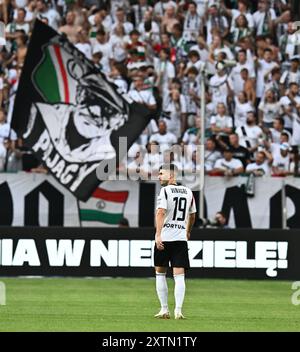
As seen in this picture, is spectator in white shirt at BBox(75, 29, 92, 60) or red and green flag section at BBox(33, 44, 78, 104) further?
spectator in white shirt at BBox(75, 29, 92, 60)

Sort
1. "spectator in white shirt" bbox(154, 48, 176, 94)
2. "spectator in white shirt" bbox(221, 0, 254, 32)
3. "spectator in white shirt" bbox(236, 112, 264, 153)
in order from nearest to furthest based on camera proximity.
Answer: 1. "spectator in white shirt" bbox(236, 112, 264, 153)
2. "spectator in white shirt" bbox(154, 48, 176, 94)
3. "spectator in white shirt" bbox(221, 0, 254, 32)

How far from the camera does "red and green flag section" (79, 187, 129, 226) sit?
26.5 metres

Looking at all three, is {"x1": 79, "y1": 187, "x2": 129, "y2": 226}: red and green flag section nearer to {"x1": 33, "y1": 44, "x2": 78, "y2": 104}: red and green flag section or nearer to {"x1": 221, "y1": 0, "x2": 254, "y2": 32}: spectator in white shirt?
{"x1": 33, "y1": 44, "x2": 78, "y2": 104}: red and green flag section

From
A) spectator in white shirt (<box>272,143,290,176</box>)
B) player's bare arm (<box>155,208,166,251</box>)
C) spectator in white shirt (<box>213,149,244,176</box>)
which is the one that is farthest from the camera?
spectator in white shirt (<box>272,143,290,176</box>)

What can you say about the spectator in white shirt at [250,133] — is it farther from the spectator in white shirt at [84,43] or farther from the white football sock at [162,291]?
the white football sock at [162,291]

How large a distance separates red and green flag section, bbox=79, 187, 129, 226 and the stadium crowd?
71 cm

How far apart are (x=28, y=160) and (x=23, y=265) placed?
321 centimetres

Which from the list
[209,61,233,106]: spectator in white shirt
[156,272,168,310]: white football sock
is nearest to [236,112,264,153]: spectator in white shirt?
[209,61,233,106]: spectator in white shirt

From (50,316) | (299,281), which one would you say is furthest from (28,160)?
(50,316)

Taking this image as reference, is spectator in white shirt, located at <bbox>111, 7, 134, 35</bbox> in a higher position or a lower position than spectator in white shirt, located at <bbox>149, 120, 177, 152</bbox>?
higher

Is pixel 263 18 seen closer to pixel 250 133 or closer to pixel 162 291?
pixel 250 133

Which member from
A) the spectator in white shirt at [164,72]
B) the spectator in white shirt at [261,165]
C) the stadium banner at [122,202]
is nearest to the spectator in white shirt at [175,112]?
the spectator in white shirt at [164,72]

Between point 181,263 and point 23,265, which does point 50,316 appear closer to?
point 181,263

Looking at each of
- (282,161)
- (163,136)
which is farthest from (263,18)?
(163,136)
